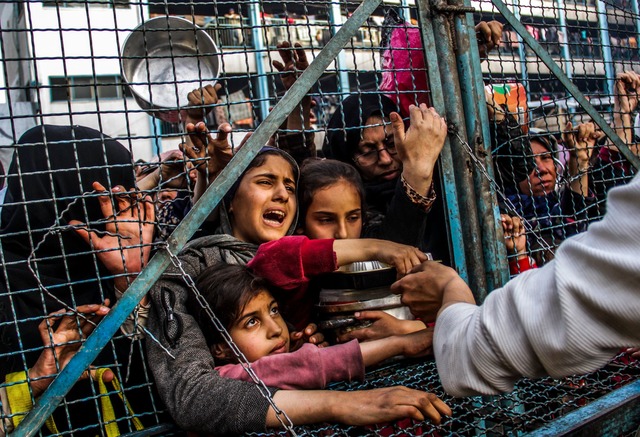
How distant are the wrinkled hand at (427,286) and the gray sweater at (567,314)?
1.15ft

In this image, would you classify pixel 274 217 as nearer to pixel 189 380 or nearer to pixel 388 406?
pixel 189 380

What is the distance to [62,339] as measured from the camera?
139cm

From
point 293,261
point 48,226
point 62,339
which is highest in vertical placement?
point 48,226

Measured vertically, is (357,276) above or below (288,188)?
below

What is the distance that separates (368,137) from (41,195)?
1.38m

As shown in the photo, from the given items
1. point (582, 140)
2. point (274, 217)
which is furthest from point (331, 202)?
point (582, 140)

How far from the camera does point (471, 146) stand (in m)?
1.80

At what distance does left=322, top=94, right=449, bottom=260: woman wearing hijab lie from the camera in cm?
Answer: 172

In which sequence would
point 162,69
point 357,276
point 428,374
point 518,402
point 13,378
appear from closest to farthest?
point 13,378 < point 518,402 < point 428,374 < point 357,276 < point 162,69

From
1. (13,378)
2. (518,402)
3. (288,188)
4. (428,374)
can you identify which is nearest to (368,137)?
(288,188)

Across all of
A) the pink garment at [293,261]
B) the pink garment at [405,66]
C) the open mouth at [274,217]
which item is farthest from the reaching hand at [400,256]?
the pink garment at [405,66]

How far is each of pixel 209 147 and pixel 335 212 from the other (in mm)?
599

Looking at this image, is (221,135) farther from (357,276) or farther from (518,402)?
(518,402)

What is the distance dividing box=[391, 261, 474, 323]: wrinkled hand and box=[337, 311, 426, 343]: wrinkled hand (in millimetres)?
293
